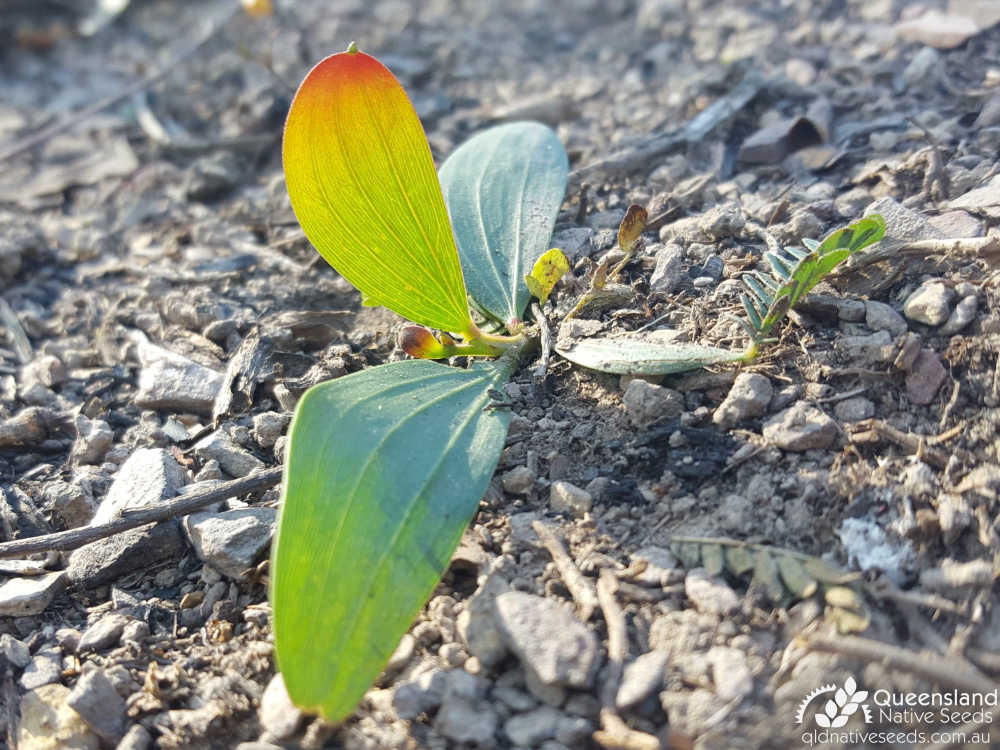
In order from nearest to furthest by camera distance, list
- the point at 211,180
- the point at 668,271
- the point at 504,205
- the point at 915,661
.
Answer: the point at 915,661
the point at 668,271
the point at 504,205
the point at 211,180

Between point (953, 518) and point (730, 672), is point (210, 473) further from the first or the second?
point (953, 518)

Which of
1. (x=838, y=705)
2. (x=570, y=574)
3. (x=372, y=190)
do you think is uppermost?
(x=372, y=190)

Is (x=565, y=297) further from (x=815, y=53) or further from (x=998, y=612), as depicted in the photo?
(x=815, y=53)

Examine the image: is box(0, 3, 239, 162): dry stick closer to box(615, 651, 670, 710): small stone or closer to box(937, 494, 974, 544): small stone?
box(615, 651, 670, 710): small stone

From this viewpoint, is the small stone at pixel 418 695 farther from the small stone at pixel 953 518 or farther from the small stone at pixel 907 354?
the small stone at pixel 907 354

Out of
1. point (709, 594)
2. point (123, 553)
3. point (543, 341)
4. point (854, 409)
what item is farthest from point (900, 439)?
point (123, 553)

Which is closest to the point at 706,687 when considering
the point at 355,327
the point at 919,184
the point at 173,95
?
the point at 355,327
